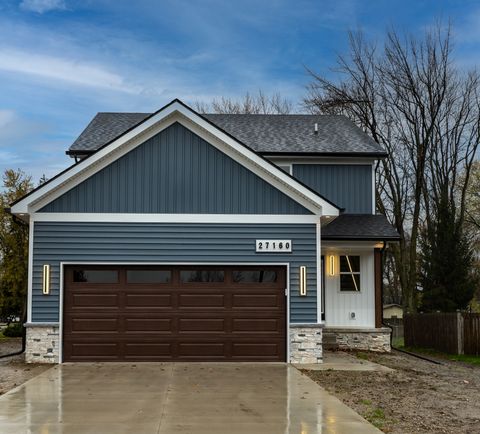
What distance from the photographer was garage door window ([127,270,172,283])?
48.9ft

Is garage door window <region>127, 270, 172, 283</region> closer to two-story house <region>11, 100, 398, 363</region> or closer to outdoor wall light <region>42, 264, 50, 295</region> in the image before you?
two-story house <region>11, 100, 398, 363</region>

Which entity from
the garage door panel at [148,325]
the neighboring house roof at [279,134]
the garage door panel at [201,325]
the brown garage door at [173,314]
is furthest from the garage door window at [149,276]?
the neighboring house roof at [279,134]

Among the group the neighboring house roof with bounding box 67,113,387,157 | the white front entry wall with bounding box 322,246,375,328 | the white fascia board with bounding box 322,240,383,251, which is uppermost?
the neighboring house roof with bounding box 67,113,387,157

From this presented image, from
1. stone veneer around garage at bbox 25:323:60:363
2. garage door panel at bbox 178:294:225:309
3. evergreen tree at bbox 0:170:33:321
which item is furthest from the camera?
evergreen tree at bbox 0:170:33:321

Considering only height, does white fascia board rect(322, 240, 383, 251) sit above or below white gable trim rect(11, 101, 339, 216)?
below

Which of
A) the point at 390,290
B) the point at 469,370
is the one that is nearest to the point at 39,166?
the point at 469,370

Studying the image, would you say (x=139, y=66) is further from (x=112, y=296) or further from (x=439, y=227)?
(x=439, y=227)

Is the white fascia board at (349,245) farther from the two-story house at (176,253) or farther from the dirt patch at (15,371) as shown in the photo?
the dirt patch at (15,371)

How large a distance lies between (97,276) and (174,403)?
5800 millimetres

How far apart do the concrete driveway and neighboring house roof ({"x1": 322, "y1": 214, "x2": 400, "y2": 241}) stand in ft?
17.3

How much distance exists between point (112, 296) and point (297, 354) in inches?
171

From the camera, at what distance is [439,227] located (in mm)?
30359

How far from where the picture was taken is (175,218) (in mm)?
14797

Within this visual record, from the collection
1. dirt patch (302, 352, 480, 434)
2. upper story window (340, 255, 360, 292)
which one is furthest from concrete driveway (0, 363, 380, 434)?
upper story window (340, 255, 360, 292)
